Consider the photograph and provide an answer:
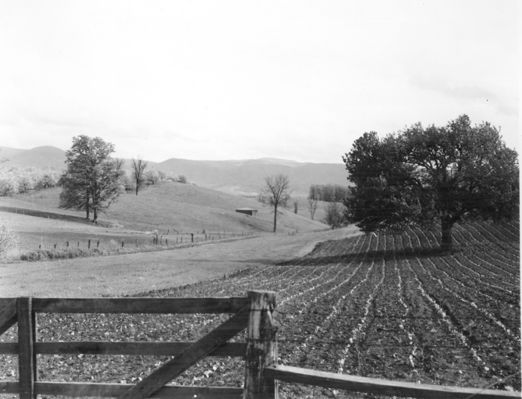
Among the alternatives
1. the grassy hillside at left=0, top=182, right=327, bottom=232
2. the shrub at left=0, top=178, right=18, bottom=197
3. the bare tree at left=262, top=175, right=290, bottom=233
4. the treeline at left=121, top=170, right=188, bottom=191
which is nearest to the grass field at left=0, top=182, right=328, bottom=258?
the grassy hillside at left=0, top=182, right=327, bottom=232

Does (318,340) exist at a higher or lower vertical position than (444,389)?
lower

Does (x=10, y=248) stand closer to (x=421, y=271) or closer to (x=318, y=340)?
(x=421, y=271)

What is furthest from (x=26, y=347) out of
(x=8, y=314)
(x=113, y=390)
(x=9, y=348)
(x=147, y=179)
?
(x=147, y=179)

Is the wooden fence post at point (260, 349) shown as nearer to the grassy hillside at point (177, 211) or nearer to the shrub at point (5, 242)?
the shrub at point (5, 242)

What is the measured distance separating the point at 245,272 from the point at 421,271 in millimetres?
12110

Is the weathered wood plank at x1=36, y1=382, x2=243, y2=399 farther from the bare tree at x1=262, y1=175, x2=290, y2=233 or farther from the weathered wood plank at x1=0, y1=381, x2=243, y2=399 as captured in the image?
the bare tree at x1=262, y1=175, x2=290, y2=233

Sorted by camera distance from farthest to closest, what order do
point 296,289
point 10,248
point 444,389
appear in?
1. point 10,248
2. point 296,289
3. point 444,389

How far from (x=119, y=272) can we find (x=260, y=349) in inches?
1285

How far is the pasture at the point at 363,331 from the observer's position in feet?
33.3

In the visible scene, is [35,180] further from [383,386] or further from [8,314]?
[383,386]

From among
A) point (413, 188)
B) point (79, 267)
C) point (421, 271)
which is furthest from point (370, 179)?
point (79, 267)

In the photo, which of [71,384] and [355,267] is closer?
[71,384]

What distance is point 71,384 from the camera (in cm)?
580

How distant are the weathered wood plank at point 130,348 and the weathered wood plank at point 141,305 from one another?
0.36 m
